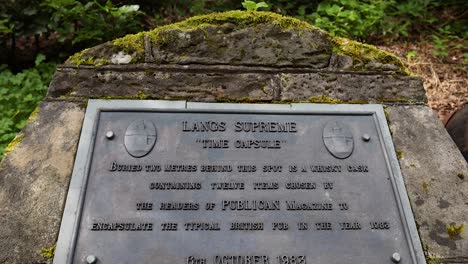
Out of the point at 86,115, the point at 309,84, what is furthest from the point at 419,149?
the point at 86,115

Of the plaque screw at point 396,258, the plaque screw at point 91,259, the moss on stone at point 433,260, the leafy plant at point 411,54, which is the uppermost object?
the plaque screw at point 396,258

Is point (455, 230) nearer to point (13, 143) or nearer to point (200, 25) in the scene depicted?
point (200, 25)

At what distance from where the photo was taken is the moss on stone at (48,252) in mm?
2070

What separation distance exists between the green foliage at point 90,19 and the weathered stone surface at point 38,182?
1.92m

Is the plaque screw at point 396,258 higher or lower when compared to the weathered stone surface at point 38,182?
higher

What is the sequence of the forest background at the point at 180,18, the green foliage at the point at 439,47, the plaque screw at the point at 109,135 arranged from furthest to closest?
1. the green foliage at the point at 439,47
2. the forest background at the point at 180,18
3. the plaque screw at the point at 109,135

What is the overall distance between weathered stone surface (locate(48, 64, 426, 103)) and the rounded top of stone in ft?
0.19

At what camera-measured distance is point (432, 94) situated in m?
4.28

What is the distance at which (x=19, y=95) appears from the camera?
3.97m

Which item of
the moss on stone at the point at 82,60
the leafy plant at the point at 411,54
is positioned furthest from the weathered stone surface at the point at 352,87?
the leafy plant at the point at 411,54

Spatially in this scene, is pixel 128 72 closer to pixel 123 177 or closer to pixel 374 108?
pixel 123 177

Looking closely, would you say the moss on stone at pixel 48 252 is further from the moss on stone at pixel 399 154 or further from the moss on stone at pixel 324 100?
the moss on stone at pixel 399 154

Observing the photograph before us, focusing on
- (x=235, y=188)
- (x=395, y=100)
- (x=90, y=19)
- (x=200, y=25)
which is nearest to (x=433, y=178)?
(x=395, y=100)

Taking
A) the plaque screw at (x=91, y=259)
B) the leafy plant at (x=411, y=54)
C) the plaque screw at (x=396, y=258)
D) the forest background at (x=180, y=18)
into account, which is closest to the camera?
the plaque screw at (x=91, y=259)
